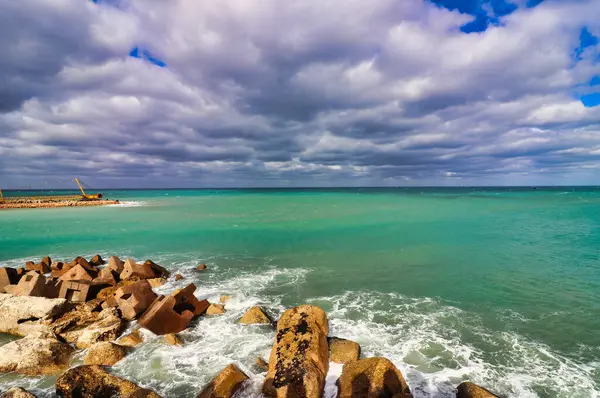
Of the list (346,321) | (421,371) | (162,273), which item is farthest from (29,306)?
(421,371)

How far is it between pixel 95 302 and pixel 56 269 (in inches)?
313

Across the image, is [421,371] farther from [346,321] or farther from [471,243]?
[471,243]

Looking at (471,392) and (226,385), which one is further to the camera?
(226,385)

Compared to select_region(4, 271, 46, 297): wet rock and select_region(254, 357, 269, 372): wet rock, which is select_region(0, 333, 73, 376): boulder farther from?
select_region(254, 357, 269, 372): wet rock

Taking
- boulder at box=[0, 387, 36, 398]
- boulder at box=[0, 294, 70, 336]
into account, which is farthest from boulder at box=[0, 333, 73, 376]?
boulder at box=[0, 294, 70, 336]

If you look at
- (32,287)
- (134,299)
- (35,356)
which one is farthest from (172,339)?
(32,287)

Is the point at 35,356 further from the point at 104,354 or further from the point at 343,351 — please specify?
the point at 343,351

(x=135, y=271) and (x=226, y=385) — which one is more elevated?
(x=135, y=271)

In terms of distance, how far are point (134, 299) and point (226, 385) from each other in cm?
701

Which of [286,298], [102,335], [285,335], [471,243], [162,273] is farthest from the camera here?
[471,243]

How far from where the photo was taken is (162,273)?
1956 cm

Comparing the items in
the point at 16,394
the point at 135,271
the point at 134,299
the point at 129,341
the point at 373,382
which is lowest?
the point at 129,341

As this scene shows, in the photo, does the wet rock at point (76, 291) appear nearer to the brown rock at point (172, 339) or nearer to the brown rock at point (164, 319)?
the brown rock at point (164, 319)

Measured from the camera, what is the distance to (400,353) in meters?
10.4
